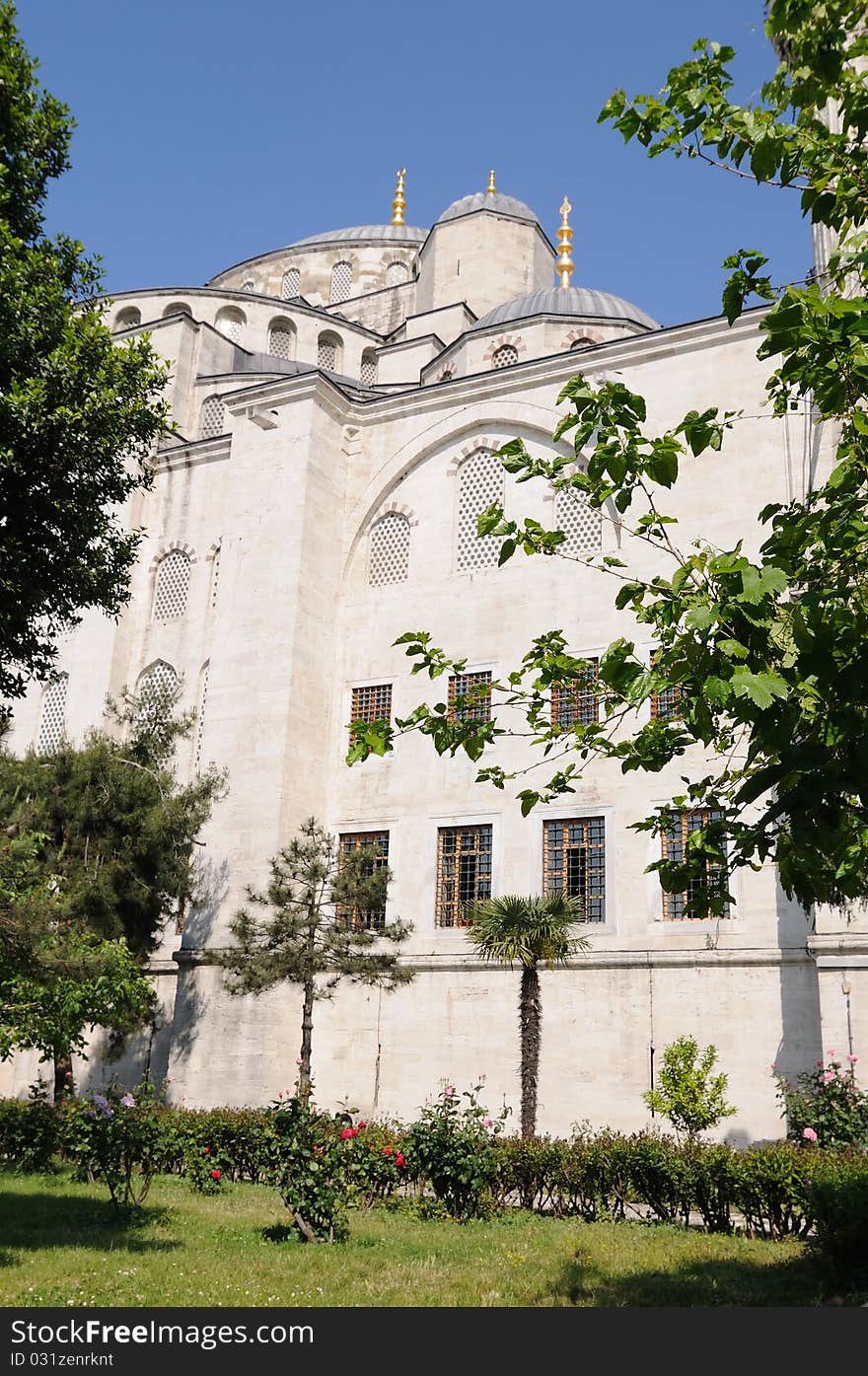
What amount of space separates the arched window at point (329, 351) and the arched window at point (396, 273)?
6921 millimetres

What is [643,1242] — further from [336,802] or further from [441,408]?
[441,408]

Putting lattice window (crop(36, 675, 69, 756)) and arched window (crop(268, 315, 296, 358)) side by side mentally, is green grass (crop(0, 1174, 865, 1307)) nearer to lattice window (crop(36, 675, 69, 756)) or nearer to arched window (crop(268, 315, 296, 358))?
lattice window (crop(36, 675, 69, 756))

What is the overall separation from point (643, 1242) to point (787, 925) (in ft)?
25.5

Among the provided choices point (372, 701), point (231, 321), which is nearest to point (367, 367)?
point (231, 321)

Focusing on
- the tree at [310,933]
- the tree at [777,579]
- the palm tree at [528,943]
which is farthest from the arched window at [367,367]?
the tree at [777,579]

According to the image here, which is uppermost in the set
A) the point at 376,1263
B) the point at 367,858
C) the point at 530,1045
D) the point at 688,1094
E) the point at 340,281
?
the point at 340,281

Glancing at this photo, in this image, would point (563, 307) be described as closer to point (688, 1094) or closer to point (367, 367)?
point (367, 367)

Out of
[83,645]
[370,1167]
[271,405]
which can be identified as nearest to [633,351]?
[271,405]

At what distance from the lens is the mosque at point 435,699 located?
56.9 feet

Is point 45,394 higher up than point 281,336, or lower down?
lower down

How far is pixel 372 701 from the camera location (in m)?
22.0

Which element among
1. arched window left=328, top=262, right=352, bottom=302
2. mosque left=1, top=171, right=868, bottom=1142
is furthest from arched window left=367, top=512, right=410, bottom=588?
arched window left=328, top=262, right=352, bottom=302

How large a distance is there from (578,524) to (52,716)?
12.5 metres

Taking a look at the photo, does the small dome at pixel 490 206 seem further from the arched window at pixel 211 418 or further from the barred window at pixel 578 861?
the barred window at pixel 578 861
